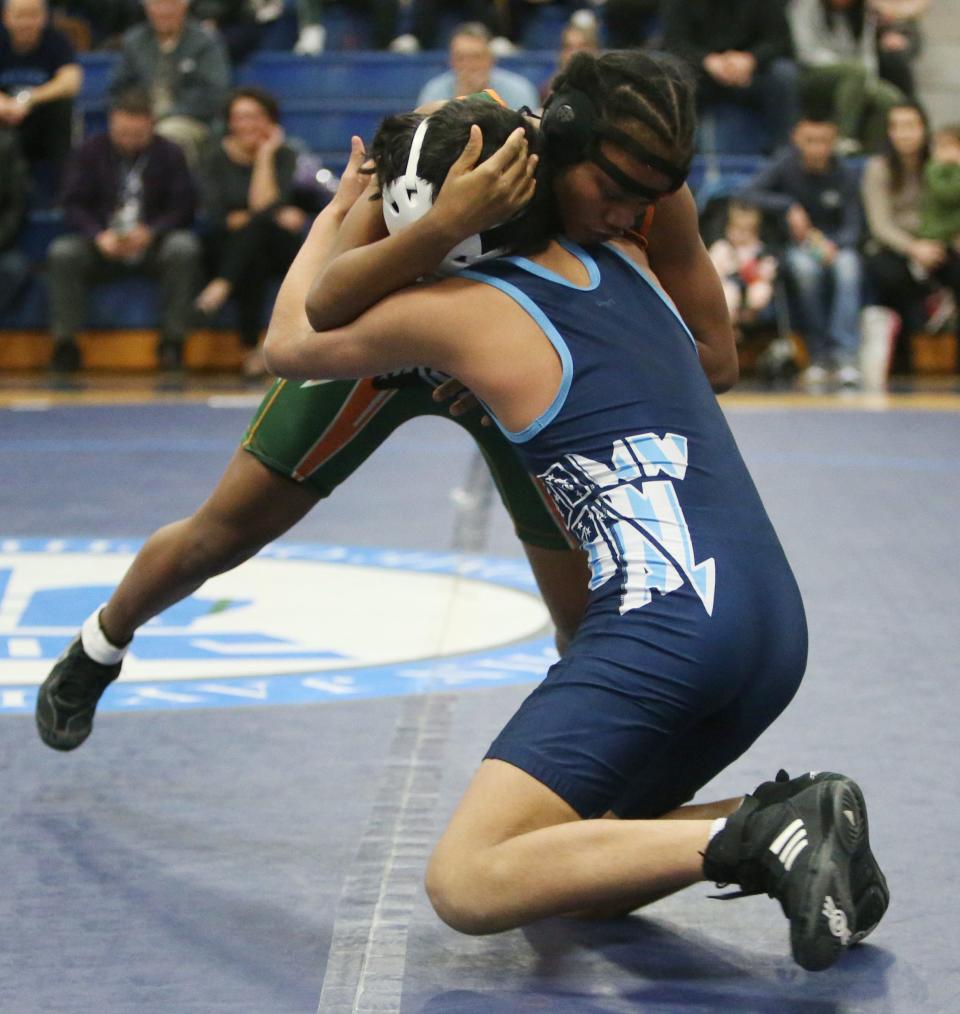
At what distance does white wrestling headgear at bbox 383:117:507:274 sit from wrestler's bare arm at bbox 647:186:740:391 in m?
0.30

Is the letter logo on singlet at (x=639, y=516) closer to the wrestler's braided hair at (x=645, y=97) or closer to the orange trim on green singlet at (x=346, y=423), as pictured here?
the wrestler's braided hair at (x=645, y=97)

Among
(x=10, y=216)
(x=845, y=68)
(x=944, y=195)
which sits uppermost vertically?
(x=845, y=68)

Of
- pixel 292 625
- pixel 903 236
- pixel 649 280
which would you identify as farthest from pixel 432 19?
pixel 649 280

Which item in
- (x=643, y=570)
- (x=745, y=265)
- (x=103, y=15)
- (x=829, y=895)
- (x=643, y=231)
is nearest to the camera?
(x=829, y=895)

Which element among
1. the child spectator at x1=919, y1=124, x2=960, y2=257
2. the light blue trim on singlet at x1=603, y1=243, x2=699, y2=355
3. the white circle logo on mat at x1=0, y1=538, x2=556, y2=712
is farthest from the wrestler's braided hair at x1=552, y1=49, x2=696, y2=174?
the child spectator at x1=919, y1=124, x2=960, y2=257

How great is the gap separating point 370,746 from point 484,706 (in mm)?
292

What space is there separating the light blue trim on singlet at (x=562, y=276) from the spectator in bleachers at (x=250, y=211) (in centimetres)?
646

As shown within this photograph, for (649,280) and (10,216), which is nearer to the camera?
(649,280)

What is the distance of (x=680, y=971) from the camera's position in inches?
85.7

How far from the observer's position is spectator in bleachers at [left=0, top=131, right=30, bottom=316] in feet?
29.8

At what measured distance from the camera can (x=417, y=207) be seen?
224 cm

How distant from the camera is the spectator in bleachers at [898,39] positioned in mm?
10445

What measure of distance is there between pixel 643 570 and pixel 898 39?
351 inches

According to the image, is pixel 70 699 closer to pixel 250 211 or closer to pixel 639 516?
pixel 639 516
